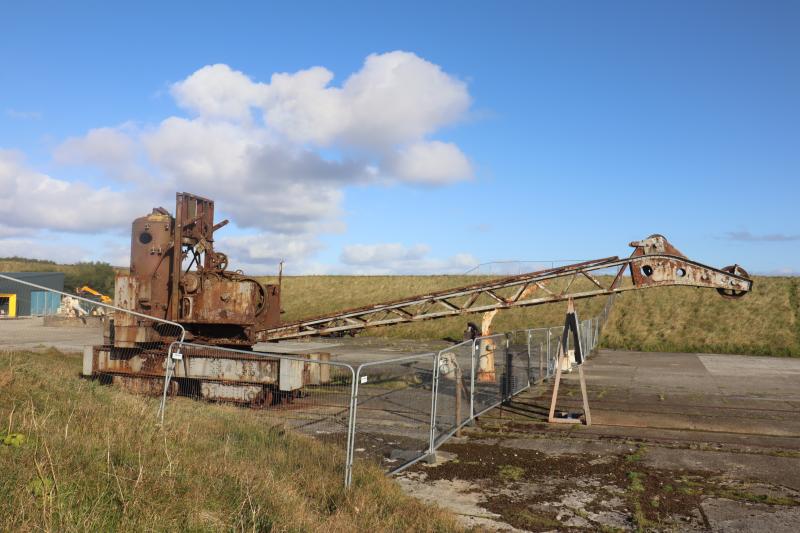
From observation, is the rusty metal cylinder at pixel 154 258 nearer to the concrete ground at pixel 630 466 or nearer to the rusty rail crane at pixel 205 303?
the rusty rail crane at pixel 205 303

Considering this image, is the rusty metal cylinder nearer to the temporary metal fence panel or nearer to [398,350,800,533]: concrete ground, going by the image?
the temporary metal fence panel

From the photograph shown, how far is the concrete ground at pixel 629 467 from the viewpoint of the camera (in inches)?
261

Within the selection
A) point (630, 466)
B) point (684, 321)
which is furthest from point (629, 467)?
point (684, 321)

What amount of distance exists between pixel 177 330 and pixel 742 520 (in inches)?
459

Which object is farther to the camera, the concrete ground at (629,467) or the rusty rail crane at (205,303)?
the rusty rail crane at (205,303)

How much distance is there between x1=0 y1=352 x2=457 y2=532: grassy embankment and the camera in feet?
14.5

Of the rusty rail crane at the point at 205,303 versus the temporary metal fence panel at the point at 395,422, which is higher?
the rusty rail crane at the point at 205,303

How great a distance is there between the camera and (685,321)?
34812mm

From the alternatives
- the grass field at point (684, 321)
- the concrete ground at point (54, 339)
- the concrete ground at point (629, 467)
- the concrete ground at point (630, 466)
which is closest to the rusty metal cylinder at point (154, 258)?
the concrete ground at point (630, 466)

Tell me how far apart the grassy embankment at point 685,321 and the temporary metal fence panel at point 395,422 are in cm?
2206

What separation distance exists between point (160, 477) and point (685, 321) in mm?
35225

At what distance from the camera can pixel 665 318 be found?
35.8m

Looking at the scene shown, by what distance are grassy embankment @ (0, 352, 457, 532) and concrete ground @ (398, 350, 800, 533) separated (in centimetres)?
127

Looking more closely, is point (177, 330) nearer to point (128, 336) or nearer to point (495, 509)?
point (128, 336)
